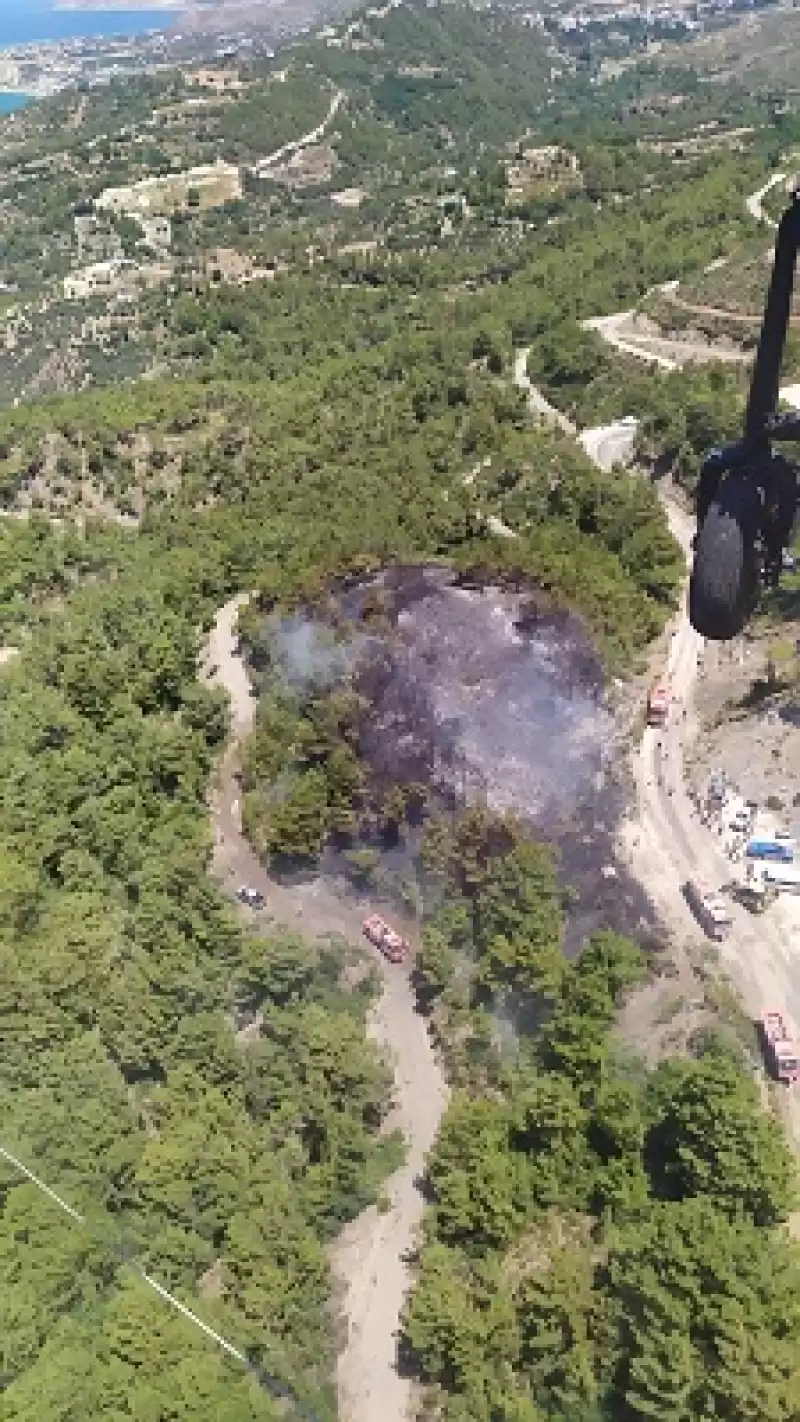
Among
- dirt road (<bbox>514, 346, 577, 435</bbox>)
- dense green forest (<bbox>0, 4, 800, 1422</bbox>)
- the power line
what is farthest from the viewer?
dirt road (<bbox>514, 346, 577, 435</bbox>)

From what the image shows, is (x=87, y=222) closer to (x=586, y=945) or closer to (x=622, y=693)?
(x=622, y=693)

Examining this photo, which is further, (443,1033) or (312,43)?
(312,43)

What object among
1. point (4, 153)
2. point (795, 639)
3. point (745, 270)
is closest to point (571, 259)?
point (745, 270)

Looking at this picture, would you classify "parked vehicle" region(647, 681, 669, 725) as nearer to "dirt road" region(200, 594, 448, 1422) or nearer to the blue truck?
the blue truck

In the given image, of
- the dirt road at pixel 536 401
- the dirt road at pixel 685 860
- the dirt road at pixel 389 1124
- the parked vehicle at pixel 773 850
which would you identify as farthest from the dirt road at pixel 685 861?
the dirt road at pixel 536 401

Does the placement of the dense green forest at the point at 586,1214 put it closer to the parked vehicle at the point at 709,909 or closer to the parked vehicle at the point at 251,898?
the parked vehicle at the point at 709,909

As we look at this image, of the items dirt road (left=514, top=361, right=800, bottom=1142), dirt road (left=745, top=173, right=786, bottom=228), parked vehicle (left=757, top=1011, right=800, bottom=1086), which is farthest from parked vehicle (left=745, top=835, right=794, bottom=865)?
dirt road (left=745, top=173, right=786, bottom=228)
